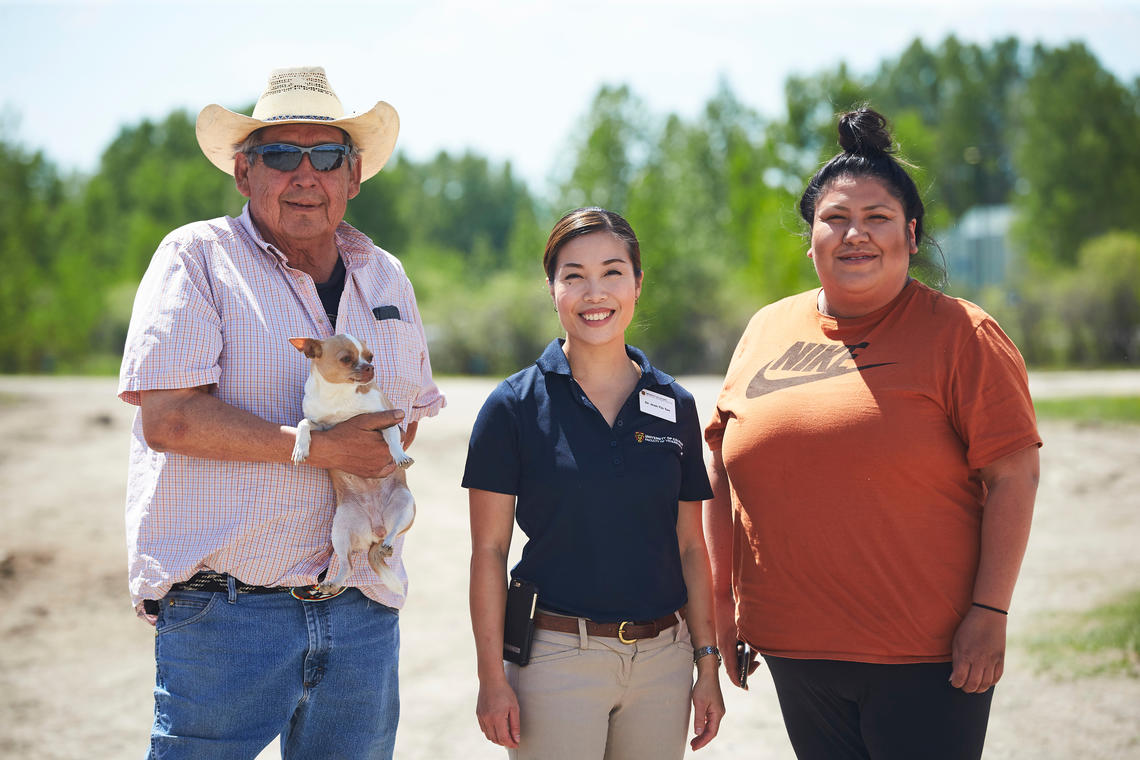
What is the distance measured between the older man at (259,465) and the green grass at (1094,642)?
5.65 meters

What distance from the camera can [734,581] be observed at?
3.42m

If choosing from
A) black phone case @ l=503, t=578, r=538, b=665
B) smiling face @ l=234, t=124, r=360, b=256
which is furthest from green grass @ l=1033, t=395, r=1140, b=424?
smiling face @ l=234, t=124, r=360, b=256

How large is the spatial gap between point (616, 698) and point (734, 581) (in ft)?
2.49

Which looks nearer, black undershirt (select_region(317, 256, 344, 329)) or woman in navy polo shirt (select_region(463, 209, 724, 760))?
woman in navy polo shirt (select_region(463, 209, 724, 760))

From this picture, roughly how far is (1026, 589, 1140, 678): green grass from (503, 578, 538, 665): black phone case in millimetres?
5405

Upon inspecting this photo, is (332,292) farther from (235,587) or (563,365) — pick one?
(235,587)

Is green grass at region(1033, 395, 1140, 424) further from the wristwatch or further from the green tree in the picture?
the green tree

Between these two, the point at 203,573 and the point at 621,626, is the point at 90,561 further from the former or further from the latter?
the point at 621,626

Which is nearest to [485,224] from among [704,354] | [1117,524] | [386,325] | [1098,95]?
[1098,95]

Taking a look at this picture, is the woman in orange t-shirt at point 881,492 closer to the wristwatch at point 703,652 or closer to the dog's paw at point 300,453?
the wristwatch at point 703,652

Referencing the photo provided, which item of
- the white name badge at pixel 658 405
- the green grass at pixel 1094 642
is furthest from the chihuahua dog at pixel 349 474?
the green grass at pixel 1094 642

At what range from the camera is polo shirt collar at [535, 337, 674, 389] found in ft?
10.0

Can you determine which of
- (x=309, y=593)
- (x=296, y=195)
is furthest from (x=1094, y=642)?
(x=296, y=195)

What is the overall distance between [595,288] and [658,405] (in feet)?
1.48
